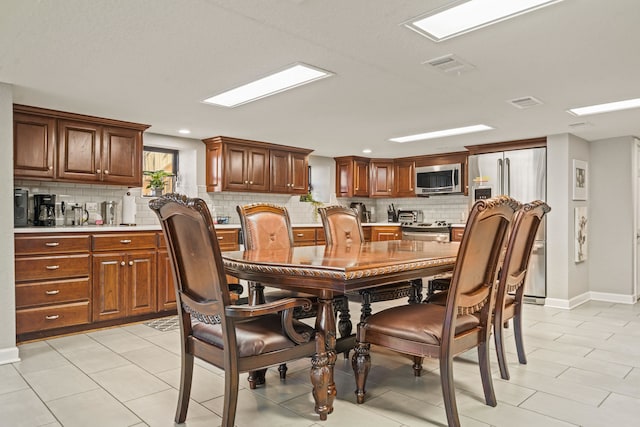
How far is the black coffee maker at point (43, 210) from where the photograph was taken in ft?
13.8

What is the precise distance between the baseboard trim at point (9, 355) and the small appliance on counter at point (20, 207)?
1.19 metres

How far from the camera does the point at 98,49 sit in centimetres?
263

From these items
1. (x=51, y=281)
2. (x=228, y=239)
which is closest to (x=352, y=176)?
(x=228, y=239)

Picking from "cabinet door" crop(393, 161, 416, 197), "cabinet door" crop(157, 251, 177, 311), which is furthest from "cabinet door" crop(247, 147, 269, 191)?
"cabinet door" crop(393, 161, 416, 197)

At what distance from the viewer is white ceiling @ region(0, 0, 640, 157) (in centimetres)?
217

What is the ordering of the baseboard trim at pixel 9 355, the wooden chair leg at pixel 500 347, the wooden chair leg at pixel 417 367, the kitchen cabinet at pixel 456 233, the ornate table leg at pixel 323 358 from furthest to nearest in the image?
the kitchen cabinet at pixel 456 233 < the baseboard trim at pixel 9 355 < the wooden chair leg at pixel 417 367 < the wooden chair leg at pixel 500 347 < the ornate table leg at pixel 323 358

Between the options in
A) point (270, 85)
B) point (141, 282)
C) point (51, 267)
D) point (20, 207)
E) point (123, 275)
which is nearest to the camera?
point (270, 85)

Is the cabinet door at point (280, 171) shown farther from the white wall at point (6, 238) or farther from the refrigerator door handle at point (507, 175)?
the white wall at point (6, 238)

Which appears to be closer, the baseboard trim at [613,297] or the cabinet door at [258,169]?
the baseboard trim at [613,297]

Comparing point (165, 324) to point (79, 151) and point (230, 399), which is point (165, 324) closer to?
point (79, 151)

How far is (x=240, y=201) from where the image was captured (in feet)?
20.3

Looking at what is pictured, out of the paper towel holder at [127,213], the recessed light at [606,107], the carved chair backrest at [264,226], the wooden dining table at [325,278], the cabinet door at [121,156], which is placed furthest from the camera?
the paper towel holder at [127,213]

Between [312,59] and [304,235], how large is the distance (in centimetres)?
368

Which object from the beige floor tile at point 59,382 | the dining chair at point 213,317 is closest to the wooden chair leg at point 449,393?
the dining chair at point 213,317
